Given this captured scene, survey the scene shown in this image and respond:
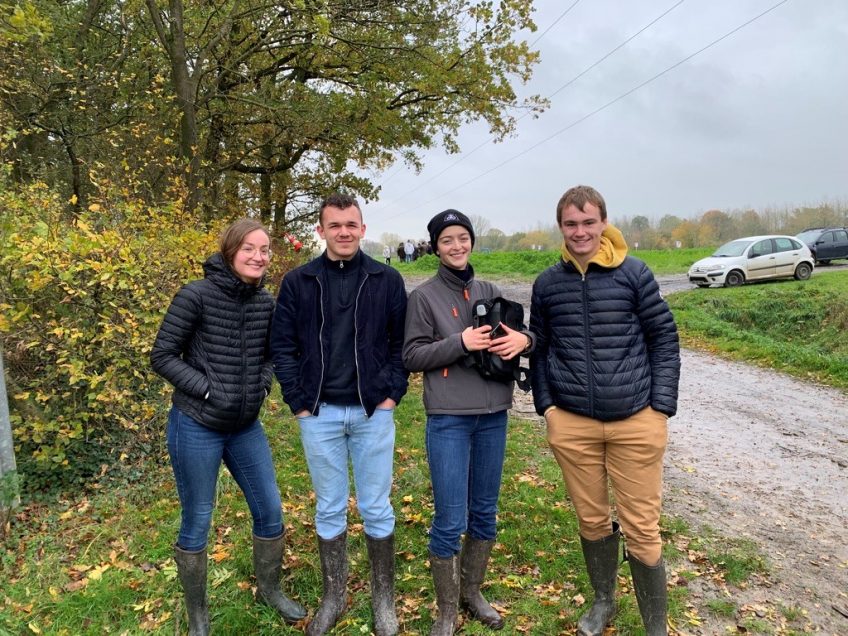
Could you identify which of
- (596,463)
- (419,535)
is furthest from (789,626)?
(419,535)

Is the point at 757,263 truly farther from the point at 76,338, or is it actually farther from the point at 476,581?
the point at 76,338

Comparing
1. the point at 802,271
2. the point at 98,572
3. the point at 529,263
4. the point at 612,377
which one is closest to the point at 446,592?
the point at 612,377

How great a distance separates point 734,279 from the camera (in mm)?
16750

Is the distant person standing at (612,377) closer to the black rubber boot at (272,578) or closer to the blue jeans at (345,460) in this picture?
the blue jeans at (345,460)

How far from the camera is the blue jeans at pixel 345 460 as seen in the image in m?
2.88

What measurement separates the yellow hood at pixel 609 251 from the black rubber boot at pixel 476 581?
159 cm

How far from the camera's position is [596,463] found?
2.87 metres

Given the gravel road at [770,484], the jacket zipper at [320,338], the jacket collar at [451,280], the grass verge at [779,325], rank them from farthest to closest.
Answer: the grass verge at [779,325] → the gravel road at [770,484] → the jacket collar at [451,280] → the jacket zipper at [320,338]

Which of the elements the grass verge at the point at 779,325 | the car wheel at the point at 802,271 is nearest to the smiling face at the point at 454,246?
the grass verge at the point at 779,325

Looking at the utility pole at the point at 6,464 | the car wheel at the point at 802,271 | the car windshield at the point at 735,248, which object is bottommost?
the utility pole at the point at 6,464

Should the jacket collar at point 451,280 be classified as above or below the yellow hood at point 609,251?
below

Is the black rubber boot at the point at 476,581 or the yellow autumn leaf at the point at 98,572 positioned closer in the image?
the black rubber boot at the point at 476,581

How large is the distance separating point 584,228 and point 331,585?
234 cm

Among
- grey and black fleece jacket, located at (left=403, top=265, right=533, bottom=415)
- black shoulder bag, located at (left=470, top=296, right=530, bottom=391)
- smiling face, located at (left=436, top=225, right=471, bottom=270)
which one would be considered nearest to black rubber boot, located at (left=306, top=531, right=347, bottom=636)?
grey and black fleece jacket, located at (left=403, top=265, right=533, bottom=415)
